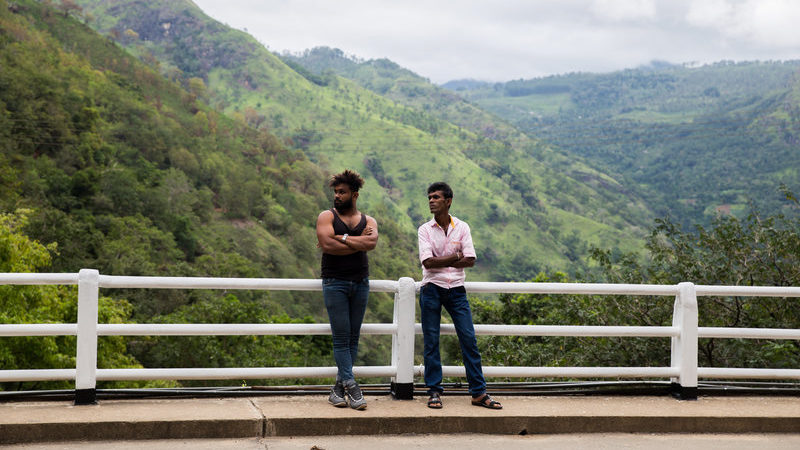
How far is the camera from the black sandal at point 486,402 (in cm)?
617

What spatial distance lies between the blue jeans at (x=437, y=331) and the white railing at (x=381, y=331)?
0.11 metres

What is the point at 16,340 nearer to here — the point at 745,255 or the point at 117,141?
the point at 745,255

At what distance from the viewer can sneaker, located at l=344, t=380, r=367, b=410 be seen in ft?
19.4

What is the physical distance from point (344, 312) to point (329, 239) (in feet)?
1.89

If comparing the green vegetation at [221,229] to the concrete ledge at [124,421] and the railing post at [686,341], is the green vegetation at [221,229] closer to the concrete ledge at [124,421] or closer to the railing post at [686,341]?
the railing post at [686,341]

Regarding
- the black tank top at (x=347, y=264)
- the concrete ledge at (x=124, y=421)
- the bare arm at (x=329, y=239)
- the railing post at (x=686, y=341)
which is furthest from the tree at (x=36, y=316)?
the railing post at (x=686, y=341)

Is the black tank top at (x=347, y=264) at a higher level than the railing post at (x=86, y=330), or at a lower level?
higher

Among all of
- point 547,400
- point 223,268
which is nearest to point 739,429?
point 547,400

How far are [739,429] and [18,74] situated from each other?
78.3 m

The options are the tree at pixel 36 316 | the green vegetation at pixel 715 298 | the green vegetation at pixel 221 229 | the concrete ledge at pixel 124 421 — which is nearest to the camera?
the concrete ledge at pixel 124 421

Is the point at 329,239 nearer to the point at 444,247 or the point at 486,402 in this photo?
the point at 444,247

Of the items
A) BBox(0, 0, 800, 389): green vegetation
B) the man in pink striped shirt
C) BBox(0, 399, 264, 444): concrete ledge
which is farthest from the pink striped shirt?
BBox(0, 0, 800, 389): green vegetation

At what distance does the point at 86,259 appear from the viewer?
53625 mm

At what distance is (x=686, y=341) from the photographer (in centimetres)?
665
